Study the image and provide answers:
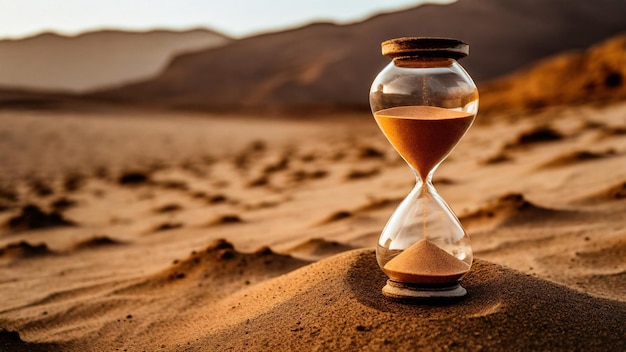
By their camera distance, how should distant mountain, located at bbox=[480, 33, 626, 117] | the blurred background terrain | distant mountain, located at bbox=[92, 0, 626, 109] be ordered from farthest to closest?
distant mountain, located at bbox=[92, 0, 626, 109]
the blurred background terrain
distant mountain, located at bbox=[480, 33, 626, 117]

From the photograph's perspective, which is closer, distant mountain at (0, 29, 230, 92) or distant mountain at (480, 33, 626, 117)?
distant mountain at (480, 33, 626, 117)

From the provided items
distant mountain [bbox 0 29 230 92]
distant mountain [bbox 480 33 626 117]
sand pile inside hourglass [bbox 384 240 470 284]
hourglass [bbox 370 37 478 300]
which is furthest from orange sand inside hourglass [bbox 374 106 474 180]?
distant mountain [bbox 0 29 230 92]

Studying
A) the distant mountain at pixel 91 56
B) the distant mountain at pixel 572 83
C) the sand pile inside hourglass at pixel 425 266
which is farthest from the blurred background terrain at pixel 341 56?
the distant mountain at pixel 91 56

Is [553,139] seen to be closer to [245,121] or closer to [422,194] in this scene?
[422,194]

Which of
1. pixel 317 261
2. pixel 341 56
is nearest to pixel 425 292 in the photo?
pixel 317 261

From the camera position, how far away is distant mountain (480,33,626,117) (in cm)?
2000

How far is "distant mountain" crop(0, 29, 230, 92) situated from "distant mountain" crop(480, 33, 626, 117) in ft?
404

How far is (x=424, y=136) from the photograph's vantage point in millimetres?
2527

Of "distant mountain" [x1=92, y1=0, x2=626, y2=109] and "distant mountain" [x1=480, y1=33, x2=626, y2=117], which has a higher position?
"distant mountain" [x1=480, y1=33, x2=626, y2=117]

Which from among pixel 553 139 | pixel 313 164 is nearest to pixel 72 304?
pixel 553 139

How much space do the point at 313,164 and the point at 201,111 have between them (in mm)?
30983

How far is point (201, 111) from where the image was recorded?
139 feet

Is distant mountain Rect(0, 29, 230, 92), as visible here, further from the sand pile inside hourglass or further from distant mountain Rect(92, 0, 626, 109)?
the sand pile inside hourglass

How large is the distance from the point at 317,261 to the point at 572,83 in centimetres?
2063
